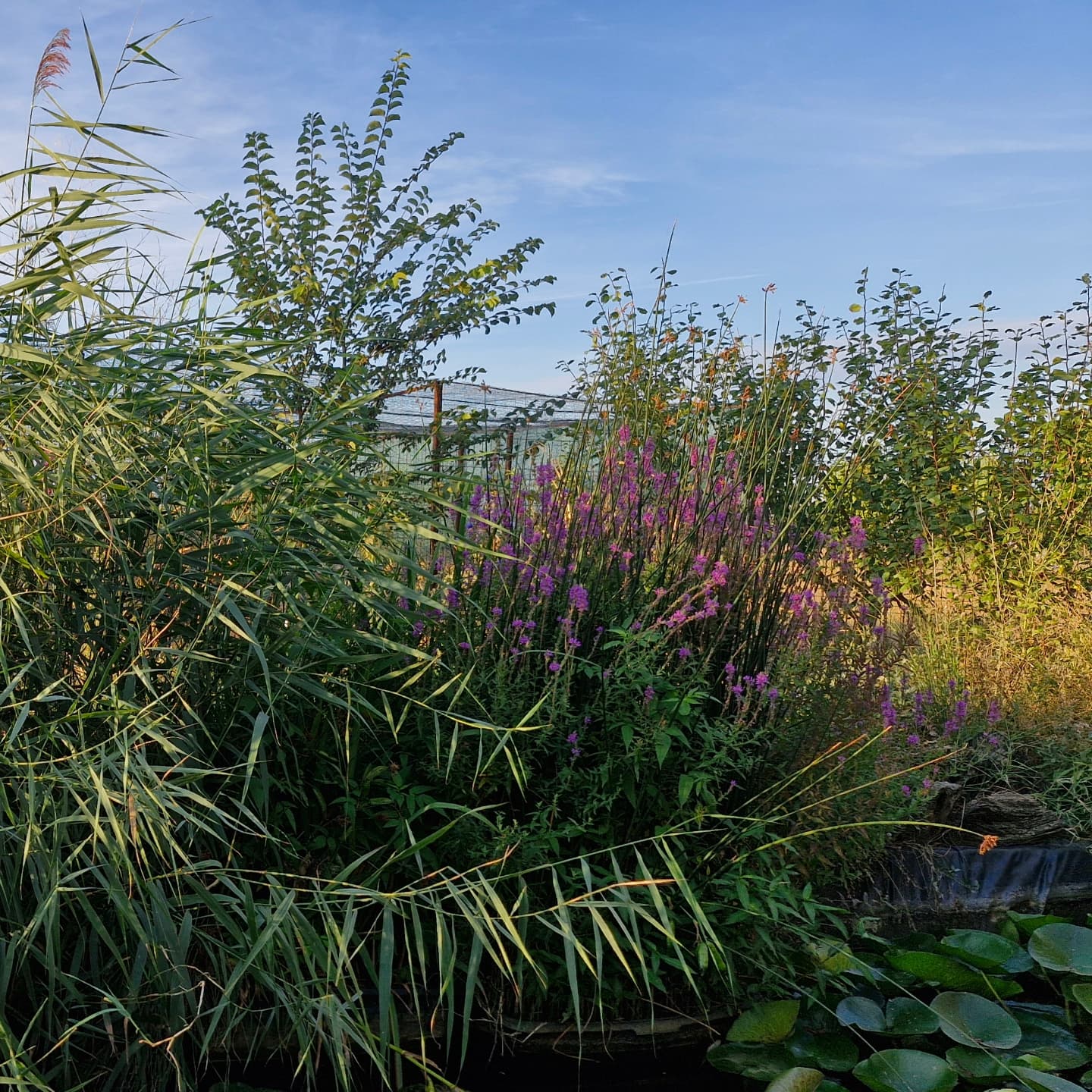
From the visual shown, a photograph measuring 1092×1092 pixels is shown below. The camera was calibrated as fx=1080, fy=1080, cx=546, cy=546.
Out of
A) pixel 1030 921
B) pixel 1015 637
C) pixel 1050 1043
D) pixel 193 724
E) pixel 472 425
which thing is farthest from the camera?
pixel 472 425

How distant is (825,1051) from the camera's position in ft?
8.44

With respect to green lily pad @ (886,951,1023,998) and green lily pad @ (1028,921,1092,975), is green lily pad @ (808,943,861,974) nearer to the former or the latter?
green lily pad @ (886,951,1023,998)

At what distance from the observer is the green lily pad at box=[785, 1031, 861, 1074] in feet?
8.33

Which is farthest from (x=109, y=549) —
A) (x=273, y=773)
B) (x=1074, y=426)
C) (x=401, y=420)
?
(x=401, y=420)

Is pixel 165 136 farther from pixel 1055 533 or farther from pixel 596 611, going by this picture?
pixel 1055 533

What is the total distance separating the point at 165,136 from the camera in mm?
2566

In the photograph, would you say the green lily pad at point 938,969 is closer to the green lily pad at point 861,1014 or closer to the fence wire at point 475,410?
the green lily pad at point 861,1014

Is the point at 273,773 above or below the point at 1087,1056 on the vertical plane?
above

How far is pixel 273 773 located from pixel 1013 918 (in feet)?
7.37

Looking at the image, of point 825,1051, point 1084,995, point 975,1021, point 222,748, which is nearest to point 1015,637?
point 1084,995

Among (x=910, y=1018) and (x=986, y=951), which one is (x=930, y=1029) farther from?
(x=986, y=951)

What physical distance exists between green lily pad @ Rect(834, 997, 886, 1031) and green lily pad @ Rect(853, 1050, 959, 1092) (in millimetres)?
140

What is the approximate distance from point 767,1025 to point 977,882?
131 centimetres

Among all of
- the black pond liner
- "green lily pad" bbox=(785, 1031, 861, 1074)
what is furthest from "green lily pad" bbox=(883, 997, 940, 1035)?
the black pond liner
